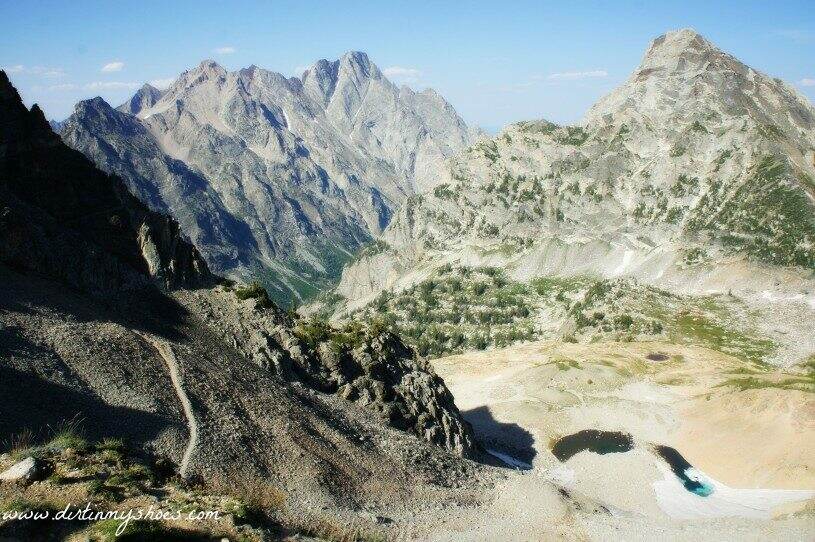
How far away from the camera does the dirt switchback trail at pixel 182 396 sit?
3347cm

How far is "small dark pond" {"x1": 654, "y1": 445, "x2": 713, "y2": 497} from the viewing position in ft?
210

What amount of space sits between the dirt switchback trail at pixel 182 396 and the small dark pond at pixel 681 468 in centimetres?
5724

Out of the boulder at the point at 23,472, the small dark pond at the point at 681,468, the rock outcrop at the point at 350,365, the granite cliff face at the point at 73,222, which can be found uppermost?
the granite cliff face at the point at 73,222

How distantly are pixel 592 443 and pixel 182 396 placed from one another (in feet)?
196

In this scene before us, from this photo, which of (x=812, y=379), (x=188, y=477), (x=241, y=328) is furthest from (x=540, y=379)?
(x=188, y=477)

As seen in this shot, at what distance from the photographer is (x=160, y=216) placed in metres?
56.1

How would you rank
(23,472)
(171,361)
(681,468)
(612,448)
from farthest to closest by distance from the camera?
(612,448) → (681,468) → (171,361) → (23,472)

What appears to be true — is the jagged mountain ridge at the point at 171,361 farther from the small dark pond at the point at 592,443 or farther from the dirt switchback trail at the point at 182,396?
the small dark pond at the point at 592,443

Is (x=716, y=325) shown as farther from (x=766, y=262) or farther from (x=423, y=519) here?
(x=423, y=519)

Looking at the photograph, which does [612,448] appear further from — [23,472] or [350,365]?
[23,472]

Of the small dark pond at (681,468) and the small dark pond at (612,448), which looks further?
the small dark pond at (612,448)

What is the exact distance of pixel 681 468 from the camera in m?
69.8

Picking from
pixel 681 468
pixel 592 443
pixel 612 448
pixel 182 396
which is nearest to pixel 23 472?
pixel 182 396

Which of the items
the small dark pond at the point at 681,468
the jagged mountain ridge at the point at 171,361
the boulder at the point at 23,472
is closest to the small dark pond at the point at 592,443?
the small dark pond at the point at 681,468
